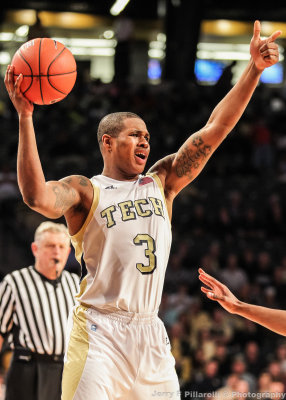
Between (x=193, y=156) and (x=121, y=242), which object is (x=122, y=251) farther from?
(x=193, y=156)

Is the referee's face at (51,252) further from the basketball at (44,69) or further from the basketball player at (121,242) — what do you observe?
the basketball at (44,69)

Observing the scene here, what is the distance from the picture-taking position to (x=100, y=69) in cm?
2106

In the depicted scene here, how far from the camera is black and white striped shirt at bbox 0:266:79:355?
530 cm

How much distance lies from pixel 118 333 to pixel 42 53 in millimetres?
1655

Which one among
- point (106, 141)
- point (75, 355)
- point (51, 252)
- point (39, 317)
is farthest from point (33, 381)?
point (106, 141)

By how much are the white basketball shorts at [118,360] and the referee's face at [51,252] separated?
163 cm

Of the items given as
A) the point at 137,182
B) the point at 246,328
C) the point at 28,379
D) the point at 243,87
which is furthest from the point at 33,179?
the point at 246,328

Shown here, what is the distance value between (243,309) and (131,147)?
117cm

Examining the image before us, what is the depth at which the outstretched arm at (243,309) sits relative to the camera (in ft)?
11.8

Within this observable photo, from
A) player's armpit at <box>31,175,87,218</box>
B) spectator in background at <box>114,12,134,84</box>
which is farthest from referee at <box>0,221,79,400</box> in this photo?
spectator in background at <box>114,12,134,84</box>

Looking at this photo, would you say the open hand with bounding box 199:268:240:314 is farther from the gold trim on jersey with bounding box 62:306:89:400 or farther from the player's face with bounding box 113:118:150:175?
the player's face with bounding box 113:118:150:175

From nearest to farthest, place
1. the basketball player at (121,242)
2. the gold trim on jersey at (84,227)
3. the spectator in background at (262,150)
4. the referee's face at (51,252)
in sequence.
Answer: the basketball player at (121,242), the gold trim on jersey at (84,227), the referee's face at (51,252), the spectator in background at (262,150)

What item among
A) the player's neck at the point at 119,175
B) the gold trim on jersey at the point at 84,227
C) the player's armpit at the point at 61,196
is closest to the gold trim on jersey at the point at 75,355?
the gold trim on jersey at the point at 84,227

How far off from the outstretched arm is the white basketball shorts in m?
0.42
